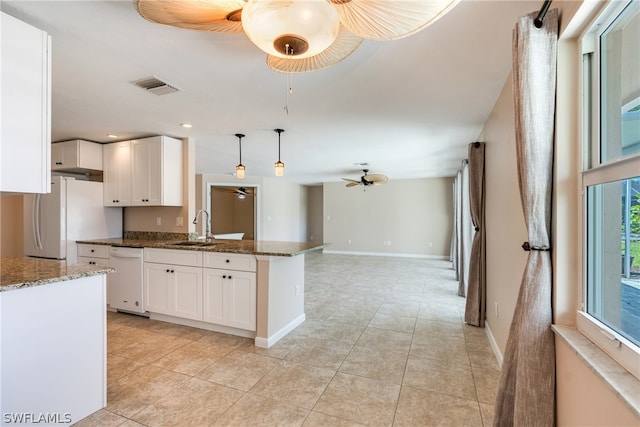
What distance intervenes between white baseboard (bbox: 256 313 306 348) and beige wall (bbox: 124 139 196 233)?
1.90 meters

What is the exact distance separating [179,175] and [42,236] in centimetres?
181

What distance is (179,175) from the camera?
3.90 metres

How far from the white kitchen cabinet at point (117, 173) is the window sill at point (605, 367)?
449 centimetres

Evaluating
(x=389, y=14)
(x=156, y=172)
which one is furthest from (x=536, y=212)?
(x=156, y=172)

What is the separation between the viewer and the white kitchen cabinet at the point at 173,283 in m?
3.14

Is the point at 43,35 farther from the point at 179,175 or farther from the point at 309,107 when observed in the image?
the point at 179,175

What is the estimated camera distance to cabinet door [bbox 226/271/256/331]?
286 centimetres

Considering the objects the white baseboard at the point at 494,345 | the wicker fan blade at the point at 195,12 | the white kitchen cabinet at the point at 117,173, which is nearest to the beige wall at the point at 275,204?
the white kitchen cabinet at the point at 117,173

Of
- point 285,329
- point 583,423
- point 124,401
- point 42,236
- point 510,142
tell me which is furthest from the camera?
point 42,236

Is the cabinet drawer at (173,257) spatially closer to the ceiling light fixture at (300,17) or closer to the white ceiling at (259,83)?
the white ceiling at (259,83)

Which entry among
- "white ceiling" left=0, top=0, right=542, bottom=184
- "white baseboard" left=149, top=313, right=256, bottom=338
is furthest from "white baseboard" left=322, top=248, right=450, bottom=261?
"white baseboard" left=149, top=313, right=256, bottom=338

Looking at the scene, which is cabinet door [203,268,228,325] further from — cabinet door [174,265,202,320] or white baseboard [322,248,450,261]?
white baseboard [322,248,450,261]

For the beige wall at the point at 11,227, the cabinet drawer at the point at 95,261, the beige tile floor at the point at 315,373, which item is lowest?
the beige tile floor at the point at 315,373

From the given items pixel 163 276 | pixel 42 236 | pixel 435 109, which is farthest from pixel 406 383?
pixel 42 236
